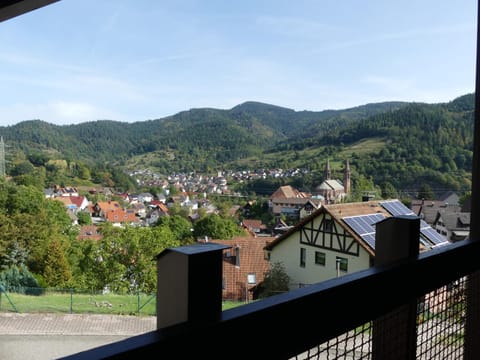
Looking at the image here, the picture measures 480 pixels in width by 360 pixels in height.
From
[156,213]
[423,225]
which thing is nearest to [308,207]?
[423,225]

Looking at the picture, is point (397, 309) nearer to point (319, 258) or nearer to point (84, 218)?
point (319, 258)

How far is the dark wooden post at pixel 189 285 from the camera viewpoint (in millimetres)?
265

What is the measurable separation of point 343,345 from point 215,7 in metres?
17.3

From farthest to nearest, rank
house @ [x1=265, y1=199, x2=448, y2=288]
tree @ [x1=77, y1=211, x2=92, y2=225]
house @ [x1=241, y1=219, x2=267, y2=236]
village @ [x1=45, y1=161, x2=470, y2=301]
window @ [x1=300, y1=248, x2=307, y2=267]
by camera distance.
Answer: tree @ [x1=77, y1=211, x2=92, y2=225]
house @ [x1=241, y1=219, x2=267, y2=236]
window @ [x1=300, y1=248, x2=307, y2=267]
house @ [x1=265, y1=199, x2=448, y2=288]
village @ [x1=45, y1=161, x2=470, y2=301]

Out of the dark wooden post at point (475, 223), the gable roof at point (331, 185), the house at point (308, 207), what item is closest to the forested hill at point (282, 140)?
the gable roof at point (331, 185)

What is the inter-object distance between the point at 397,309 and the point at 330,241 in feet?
18.3

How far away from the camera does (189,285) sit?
0.88 ft

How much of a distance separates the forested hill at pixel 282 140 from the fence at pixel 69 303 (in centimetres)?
423

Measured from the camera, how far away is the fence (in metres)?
6.13

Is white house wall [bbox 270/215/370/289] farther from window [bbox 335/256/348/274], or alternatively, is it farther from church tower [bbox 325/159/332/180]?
church tower [bbox 325/159/332/180]

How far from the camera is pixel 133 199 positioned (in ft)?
47.6

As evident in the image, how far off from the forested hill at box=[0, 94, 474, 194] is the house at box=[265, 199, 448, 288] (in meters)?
1.03

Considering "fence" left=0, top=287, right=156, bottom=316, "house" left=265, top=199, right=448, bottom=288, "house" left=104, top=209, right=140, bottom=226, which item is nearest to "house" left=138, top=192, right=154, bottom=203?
"house" left=104, top=209, right=140, bottom=226

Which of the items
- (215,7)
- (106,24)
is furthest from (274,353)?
(106,24)
